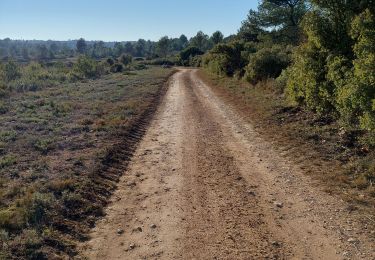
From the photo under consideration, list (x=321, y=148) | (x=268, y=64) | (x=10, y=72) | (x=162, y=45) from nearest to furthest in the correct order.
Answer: (x=321, y=148), (x=268, y=64), (x=10, y=72), (x=162, y=45)

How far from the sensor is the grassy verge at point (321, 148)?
33.2ft

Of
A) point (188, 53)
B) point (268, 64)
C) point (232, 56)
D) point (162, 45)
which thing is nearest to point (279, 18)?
point (232, 56)

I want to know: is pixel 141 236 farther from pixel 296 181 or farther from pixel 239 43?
pixel 239 43

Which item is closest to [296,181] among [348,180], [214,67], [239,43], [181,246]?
[348,180]

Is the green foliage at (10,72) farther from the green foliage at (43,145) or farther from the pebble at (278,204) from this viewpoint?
the pebble at (278,204)

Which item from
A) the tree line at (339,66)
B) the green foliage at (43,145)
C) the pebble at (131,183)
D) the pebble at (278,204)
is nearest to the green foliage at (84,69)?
the tree line at (339,66)

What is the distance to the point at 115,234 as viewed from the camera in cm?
814

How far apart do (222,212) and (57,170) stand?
5363 millimetres

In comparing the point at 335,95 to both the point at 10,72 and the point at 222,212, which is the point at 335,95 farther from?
the point at 10,72

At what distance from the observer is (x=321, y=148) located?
1330 cm

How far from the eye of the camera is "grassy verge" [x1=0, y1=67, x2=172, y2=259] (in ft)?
25.9

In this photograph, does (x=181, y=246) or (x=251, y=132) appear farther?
(x=251, y=132)

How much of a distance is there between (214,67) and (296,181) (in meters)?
38.9

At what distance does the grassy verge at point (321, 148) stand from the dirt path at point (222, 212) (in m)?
0.48
